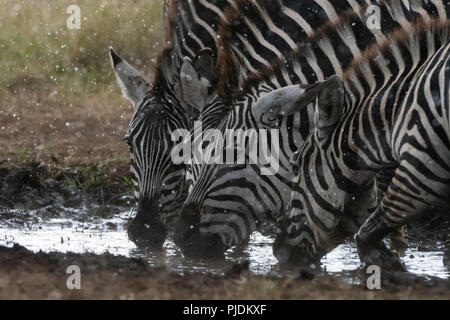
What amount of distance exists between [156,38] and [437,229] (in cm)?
830

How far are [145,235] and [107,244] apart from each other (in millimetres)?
718

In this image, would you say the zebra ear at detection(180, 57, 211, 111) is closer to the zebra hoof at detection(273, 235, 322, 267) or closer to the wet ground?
the wet ground

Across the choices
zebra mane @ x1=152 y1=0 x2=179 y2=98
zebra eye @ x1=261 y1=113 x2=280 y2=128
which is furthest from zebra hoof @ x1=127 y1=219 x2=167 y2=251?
zebra eye @ x1=261 y1=113 x2=280 y2=128

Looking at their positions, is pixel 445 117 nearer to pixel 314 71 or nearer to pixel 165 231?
pixel 314 71

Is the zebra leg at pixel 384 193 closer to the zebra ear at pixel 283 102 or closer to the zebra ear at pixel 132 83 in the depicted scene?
the zebra ear at pixel 283 102

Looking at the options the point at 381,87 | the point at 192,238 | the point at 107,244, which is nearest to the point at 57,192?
the point at 107,244

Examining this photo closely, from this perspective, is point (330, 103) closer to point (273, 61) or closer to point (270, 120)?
point (270, 120)

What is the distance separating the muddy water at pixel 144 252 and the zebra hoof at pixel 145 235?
0.08m

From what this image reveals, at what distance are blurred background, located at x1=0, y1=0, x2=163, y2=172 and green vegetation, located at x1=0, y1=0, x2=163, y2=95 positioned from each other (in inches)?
0.6

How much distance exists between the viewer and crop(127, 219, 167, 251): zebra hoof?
27.5 feet

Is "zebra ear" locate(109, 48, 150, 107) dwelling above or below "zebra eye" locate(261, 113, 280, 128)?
above

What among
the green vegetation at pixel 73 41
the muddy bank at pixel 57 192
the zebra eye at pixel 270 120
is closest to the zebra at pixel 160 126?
the zebra eye at pixel 270 120

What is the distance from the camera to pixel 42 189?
35.4 feet
